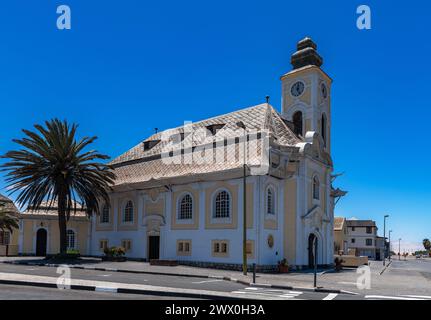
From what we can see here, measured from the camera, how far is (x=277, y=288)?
1997 cm

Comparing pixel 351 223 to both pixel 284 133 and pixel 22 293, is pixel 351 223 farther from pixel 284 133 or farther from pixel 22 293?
pixel 22 293

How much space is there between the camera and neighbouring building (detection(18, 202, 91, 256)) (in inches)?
1797

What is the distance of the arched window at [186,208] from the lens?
35.5m

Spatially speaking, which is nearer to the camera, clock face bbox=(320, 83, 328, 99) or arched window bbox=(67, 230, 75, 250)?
clock face bbox=(320, 83, 328, 99)

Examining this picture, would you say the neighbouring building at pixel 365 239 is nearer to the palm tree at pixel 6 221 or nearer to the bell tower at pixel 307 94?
the bell tower at pixel 307 94

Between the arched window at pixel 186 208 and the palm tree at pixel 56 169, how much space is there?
7737mm

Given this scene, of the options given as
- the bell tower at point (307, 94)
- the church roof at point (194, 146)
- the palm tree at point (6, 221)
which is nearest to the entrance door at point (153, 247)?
the church roof at point (194, 146)

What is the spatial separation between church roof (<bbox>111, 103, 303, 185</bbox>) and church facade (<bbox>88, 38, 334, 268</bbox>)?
0.41 ft

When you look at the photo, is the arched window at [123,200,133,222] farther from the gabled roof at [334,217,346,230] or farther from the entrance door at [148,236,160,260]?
the gabled roof at [334,217,346,230]

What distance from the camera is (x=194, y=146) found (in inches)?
1476

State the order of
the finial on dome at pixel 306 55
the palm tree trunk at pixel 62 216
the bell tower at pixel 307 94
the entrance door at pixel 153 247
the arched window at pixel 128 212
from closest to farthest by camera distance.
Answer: the palm tree trunk at pixel 62 216 → the entrance door at pixel 153 247 → the bell tower at pixel 307 94 → the finial on dome at pixel 306 55 → the arched window at pixel 128 212

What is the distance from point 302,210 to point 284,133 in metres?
6.46

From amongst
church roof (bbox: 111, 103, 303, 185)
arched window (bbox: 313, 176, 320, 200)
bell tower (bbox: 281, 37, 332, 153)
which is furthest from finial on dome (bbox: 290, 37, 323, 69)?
arched window (bbox: 313, 176, 320, 200)
